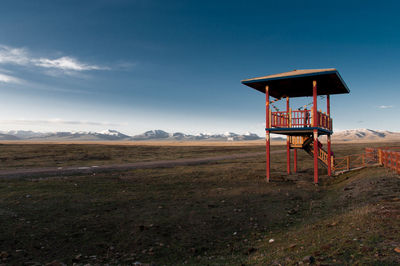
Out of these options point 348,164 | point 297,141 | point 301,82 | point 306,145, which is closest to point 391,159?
point 348,164

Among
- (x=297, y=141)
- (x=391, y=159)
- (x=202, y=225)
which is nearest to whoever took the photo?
(x=202, y=225)

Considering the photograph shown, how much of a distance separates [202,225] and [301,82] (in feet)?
53.1

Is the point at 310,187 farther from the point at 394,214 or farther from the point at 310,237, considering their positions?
the point at 310,237

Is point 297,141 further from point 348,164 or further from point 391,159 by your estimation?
point 391,159

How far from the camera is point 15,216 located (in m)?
10.9

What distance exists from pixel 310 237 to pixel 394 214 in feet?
11.1

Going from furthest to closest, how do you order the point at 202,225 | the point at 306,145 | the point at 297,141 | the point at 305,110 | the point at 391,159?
the point at 297,141, the point at 306,145, the point at 305,110, the point at 391,159, the point at 202,225

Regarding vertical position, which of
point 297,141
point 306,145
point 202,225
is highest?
point 297,141

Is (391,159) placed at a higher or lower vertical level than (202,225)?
higher

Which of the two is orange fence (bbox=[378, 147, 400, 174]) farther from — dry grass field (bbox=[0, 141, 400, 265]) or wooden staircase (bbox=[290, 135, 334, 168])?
wooden staircase (bbox=[290, 135, 334, 168])

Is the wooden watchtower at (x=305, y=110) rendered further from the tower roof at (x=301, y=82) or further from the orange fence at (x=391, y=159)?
the orange fence at (x=391, y=159)

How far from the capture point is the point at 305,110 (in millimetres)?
20125

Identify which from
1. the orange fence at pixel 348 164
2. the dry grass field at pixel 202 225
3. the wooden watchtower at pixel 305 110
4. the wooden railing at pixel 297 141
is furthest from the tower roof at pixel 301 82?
the dry grass field at pixel 202 225

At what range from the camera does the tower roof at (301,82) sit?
61.8 ft
